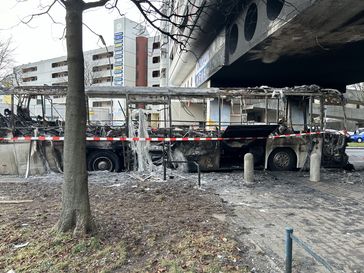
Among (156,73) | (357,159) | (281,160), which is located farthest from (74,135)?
(156,73)

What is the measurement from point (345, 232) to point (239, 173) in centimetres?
572

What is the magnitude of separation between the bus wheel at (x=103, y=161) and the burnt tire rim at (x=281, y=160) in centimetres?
542

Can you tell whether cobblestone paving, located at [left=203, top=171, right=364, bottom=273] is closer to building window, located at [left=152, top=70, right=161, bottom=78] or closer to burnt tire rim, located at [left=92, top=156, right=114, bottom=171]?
burnt tire rim, located at [left=92, top=156, right=114, bottom=171]

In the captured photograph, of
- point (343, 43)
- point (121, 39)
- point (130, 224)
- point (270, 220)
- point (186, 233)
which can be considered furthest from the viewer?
point (121, 39)

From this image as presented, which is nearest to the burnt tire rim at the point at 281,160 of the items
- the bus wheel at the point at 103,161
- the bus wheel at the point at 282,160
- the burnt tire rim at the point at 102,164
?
the bus wheel at the point at 282,160

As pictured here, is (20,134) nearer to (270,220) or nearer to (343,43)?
(270,220)

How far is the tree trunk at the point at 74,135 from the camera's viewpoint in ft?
13.9

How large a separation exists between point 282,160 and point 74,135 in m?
8.64

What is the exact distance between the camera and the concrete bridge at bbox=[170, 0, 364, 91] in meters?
7.54

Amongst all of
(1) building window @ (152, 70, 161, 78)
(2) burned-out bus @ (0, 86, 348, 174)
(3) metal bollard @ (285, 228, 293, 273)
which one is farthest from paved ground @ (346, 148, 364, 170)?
(1) building window @ (152, 70, 161, 78)

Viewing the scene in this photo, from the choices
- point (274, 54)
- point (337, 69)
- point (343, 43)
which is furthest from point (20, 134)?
point (337, 69)

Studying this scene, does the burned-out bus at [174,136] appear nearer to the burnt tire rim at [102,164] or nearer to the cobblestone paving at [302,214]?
the burnt tire rim at [102,164]

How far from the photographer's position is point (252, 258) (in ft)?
13.2

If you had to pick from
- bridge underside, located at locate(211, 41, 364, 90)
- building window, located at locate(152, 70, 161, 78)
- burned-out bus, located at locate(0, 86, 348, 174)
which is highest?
building window, located at locate(152, 70, 161, 78)
